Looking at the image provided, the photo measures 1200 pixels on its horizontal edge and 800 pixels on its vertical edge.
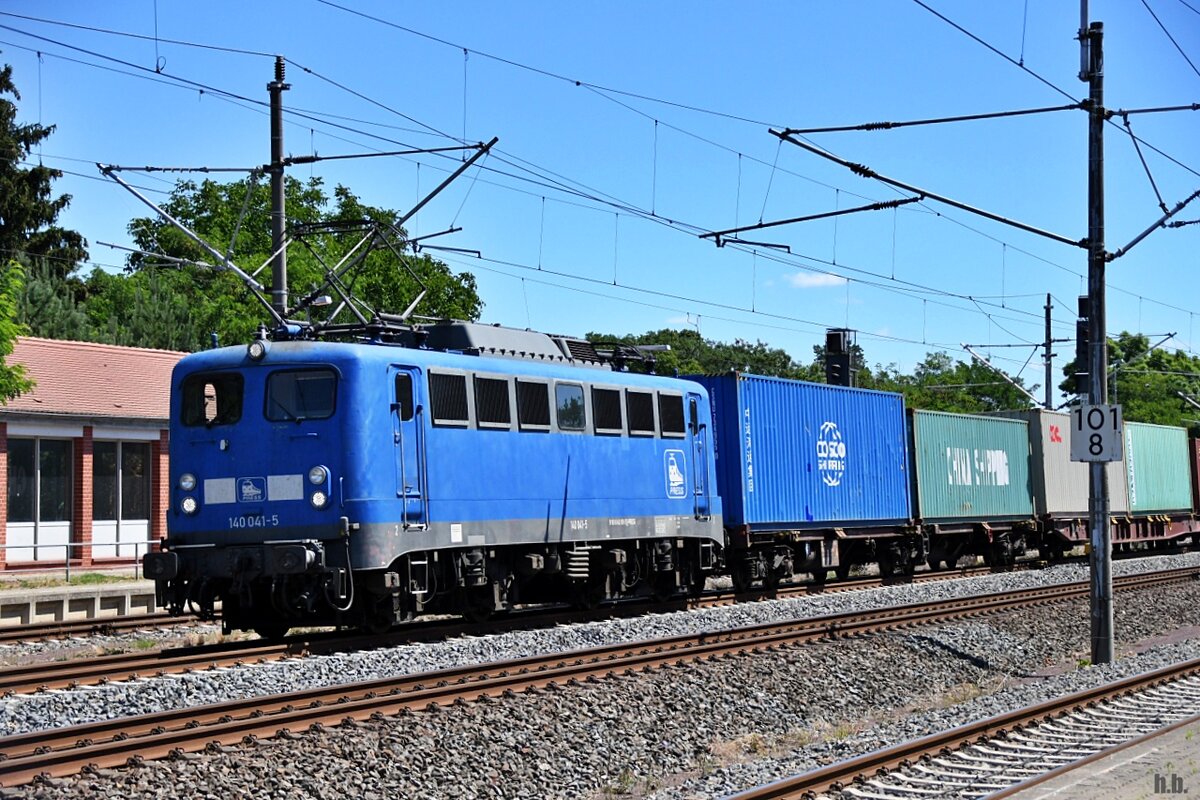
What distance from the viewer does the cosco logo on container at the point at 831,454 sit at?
85.7 ft

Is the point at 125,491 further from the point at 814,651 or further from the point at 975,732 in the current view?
the point at 975,732

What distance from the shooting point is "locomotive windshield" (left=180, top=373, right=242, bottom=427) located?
1580cm

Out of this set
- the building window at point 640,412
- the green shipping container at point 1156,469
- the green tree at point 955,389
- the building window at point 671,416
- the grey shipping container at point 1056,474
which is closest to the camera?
the building window at point 640,412

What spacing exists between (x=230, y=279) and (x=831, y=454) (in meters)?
31.7

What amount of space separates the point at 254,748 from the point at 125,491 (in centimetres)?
2235

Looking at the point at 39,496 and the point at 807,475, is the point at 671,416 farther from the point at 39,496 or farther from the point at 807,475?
the point at 39,496

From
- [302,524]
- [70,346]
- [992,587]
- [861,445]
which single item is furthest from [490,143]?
[70,346]

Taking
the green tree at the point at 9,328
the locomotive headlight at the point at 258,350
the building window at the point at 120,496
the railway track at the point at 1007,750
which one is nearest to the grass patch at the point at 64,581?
the building window at the point at 120,496

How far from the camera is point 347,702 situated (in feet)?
37.2

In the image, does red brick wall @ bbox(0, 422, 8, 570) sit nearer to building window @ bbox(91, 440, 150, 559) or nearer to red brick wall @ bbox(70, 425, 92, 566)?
red brick wall @ bbox(70, 425, 92, 566)

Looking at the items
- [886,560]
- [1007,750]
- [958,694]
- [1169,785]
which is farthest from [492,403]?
[886,560]

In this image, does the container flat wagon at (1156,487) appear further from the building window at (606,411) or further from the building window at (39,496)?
the building window at (39,496)

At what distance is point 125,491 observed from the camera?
30.6 meters

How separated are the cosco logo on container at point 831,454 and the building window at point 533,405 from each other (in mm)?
9319
